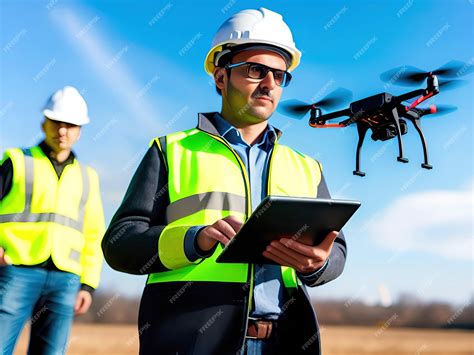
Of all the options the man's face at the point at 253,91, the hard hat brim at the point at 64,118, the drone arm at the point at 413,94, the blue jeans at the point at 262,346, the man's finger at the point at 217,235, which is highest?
the drone arm at the point at 413,94

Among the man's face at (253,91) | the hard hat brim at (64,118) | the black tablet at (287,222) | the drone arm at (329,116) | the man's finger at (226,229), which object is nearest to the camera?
the black tablet at (287,222)

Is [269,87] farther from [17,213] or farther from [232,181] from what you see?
[17,213]

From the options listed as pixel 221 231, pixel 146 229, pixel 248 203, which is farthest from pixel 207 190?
pixel 221 231

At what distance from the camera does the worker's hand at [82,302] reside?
530 centimetres

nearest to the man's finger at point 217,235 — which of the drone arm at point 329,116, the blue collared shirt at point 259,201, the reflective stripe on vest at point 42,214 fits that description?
the blue collared shirt at point 259,201

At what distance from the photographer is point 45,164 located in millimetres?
5492

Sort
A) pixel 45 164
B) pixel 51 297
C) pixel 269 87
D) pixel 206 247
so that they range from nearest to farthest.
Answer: pixel 206 247
pixel 269 87
pixel 51 297
pixel 45 164

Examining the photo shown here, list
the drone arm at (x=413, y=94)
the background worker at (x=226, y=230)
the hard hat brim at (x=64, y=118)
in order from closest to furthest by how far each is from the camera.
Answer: the background worker at (x=226, y=230), the hard hat brim at (x=64, y=118), the drone arm at (x=413, y=94)

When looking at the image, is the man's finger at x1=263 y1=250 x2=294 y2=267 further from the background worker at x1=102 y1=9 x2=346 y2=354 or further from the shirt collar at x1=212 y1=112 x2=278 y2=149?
the shirt collar at x1=212 y1=112 x2=278 y2=149

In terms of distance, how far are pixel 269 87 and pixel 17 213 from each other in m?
3.11

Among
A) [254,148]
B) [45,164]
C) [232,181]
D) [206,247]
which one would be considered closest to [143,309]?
[206,247]

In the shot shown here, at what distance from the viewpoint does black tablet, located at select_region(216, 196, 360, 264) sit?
86.9 inches

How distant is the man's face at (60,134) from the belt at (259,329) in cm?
346

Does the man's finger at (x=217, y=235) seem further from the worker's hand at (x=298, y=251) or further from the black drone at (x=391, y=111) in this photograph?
the black drone at (x=391, y=111)
